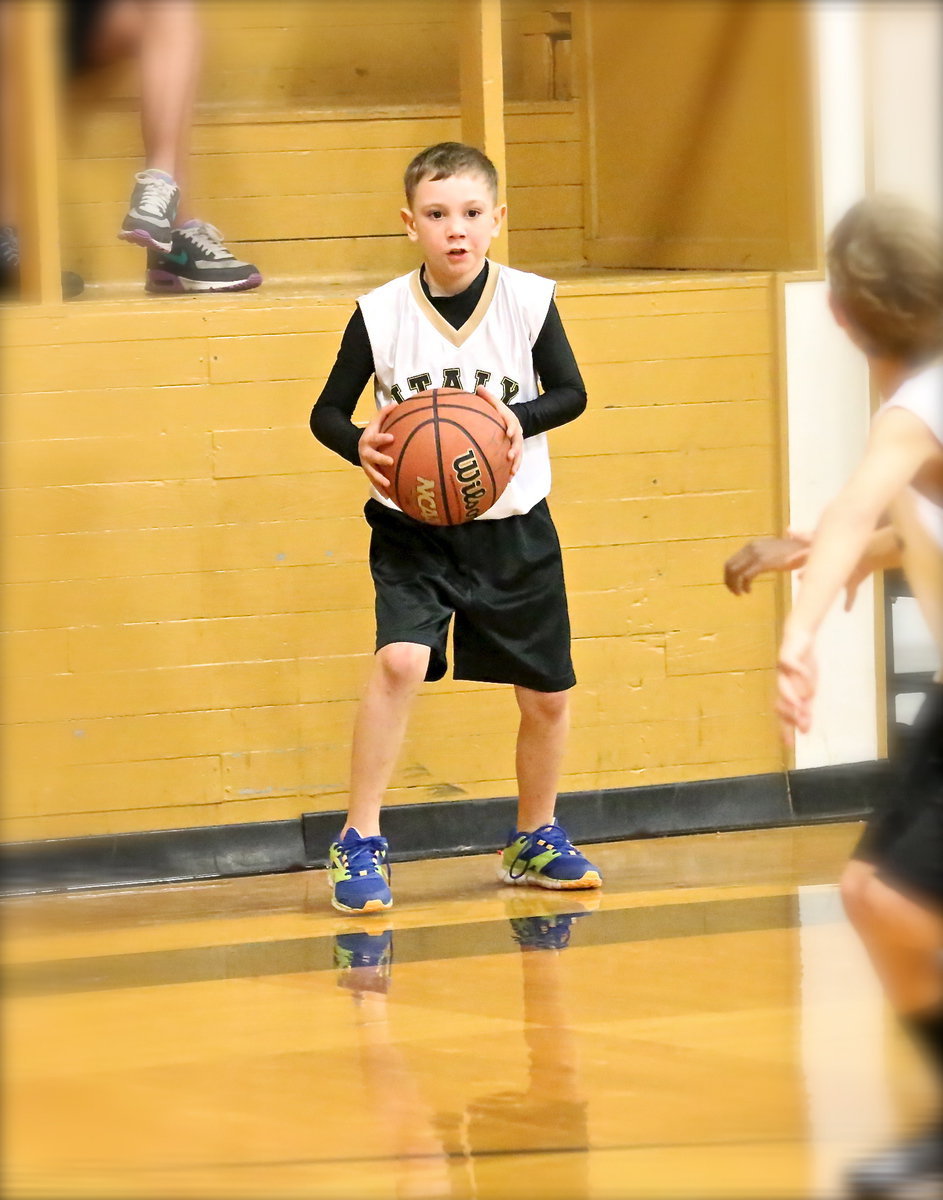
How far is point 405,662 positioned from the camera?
152 inches

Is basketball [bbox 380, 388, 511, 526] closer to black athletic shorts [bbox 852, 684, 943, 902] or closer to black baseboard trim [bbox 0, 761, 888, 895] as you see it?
black baseboard trim [bbox 0, 761, 888, 895]

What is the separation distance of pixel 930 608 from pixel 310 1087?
1.14m

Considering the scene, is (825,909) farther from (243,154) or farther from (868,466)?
(243,154)

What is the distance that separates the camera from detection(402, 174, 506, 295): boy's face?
3855 millimetres

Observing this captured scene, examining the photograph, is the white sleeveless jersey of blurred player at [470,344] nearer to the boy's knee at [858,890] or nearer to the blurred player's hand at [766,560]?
the blurred player's hand at [766,560]

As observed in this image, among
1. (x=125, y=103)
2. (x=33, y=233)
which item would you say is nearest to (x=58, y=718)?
(x=33, y=233)

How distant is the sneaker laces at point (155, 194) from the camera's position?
396 cm

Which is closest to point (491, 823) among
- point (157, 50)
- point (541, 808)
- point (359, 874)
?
point (541, 808)

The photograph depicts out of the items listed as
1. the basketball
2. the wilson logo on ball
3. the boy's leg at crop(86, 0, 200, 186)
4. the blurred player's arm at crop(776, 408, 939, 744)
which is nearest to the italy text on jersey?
the basketball

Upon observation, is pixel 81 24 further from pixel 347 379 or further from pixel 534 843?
pixel 534 843

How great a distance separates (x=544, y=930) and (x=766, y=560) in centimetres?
143

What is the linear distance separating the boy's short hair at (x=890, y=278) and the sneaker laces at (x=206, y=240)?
2351 millimetres

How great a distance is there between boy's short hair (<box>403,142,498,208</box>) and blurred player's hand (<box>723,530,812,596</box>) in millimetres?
1637

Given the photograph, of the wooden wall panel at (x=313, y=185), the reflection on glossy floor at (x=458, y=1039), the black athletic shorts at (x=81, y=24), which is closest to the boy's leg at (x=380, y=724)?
the reflection on glossy floor at (x=458, y=1039)
